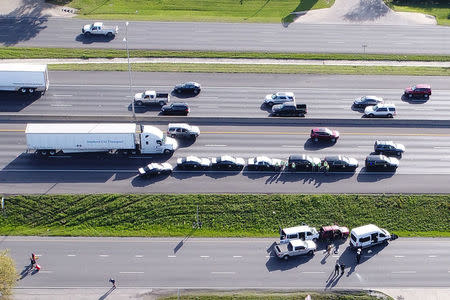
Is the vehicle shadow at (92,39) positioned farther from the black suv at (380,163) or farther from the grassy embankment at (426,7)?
the grassy embankment at (426,7)

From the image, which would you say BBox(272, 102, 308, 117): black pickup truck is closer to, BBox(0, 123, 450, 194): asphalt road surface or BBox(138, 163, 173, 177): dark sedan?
BBox(0, 123, 450, 194): asphalt road surface

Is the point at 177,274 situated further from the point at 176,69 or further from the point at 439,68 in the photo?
the point at 439,68

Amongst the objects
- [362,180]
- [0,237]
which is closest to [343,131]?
[362,180]

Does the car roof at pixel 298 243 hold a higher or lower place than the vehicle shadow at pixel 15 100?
lower

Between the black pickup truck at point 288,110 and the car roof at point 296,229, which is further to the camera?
the black pickup truck at point 288,110

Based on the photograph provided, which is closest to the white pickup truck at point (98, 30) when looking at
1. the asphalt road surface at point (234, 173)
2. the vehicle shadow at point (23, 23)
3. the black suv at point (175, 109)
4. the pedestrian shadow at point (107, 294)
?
the vehicle shadow at point (23, 23)

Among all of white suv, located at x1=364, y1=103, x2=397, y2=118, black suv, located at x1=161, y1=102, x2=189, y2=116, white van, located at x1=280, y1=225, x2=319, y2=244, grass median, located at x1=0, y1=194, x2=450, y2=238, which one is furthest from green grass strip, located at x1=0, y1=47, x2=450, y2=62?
white van, located at x1=280, y1=225, x2=319, y2=244
